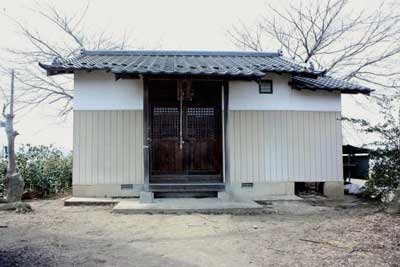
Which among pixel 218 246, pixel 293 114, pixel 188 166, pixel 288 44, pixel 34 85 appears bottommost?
pixel 218 246

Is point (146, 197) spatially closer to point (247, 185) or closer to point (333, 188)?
point (247, 185)

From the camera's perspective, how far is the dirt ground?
3648 millimetres

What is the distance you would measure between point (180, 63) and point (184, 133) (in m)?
1.57

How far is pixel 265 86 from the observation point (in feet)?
27.5

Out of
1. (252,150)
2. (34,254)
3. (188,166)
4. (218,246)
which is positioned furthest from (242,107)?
(34,254)

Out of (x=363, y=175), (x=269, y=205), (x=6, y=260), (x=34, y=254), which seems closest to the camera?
(x=6, y=260)

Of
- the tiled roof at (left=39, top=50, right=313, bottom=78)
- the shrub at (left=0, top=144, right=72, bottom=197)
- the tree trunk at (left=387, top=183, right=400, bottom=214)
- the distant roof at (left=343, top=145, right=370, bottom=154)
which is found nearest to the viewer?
the tree trunk at (left=387, top=183, right=400, bottom=214)

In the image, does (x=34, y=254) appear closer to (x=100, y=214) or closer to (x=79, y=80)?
(x=100, y=214)

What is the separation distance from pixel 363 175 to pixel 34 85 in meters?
13.0

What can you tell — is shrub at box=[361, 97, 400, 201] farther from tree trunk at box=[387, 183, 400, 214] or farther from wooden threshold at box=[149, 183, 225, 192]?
wooden threshold at box=[149, 183, 225, 192]

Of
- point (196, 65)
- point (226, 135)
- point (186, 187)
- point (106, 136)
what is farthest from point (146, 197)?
point (196, 65)

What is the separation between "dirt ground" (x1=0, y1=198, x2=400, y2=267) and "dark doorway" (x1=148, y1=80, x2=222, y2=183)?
1.80 meters

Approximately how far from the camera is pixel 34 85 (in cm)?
1520

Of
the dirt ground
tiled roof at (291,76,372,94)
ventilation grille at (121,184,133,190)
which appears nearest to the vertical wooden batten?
ventilation grille at (121,184,133,190)
